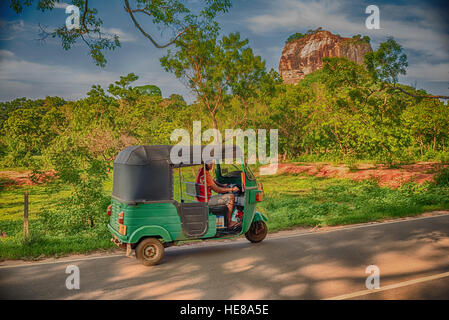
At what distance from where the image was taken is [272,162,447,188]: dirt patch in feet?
61.0

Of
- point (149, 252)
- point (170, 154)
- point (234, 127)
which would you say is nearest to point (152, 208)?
point (149, 252)

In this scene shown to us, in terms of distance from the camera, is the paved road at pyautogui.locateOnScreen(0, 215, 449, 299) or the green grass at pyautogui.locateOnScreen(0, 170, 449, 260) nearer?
the paved road at pyautogui.locateOnScreen(0, 215, 449, 299)

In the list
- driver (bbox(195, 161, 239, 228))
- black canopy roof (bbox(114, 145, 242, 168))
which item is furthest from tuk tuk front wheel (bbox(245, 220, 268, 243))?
black canopy roof (bbox(114, 145, 242, 168))

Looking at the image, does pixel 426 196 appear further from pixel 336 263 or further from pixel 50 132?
pixel 50 132

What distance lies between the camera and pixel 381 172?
21.8 m

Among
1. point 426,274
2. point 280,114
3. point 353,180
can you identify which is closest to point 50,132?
point 280,114

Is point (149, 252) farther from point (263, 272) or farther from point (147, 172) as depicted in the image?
point (263, 272)

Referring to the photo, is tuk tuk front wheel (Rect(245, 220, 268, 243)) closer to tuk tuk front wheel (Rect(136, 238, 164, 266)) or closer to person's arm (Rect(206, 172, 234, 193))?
person's arm (Rect(206, 172, 234, 193))

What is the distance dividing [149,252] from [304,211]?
264 inches

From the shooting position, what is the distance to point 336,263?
658cm

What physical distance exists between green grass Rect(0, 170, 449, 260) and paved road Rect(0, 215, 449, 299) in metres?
0.94

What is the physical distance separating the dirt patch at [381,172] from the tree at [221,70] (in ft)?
25.2

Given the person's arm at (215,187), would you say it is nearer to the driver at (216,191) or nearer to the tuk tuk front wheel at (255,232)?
the driver at (216,191)
